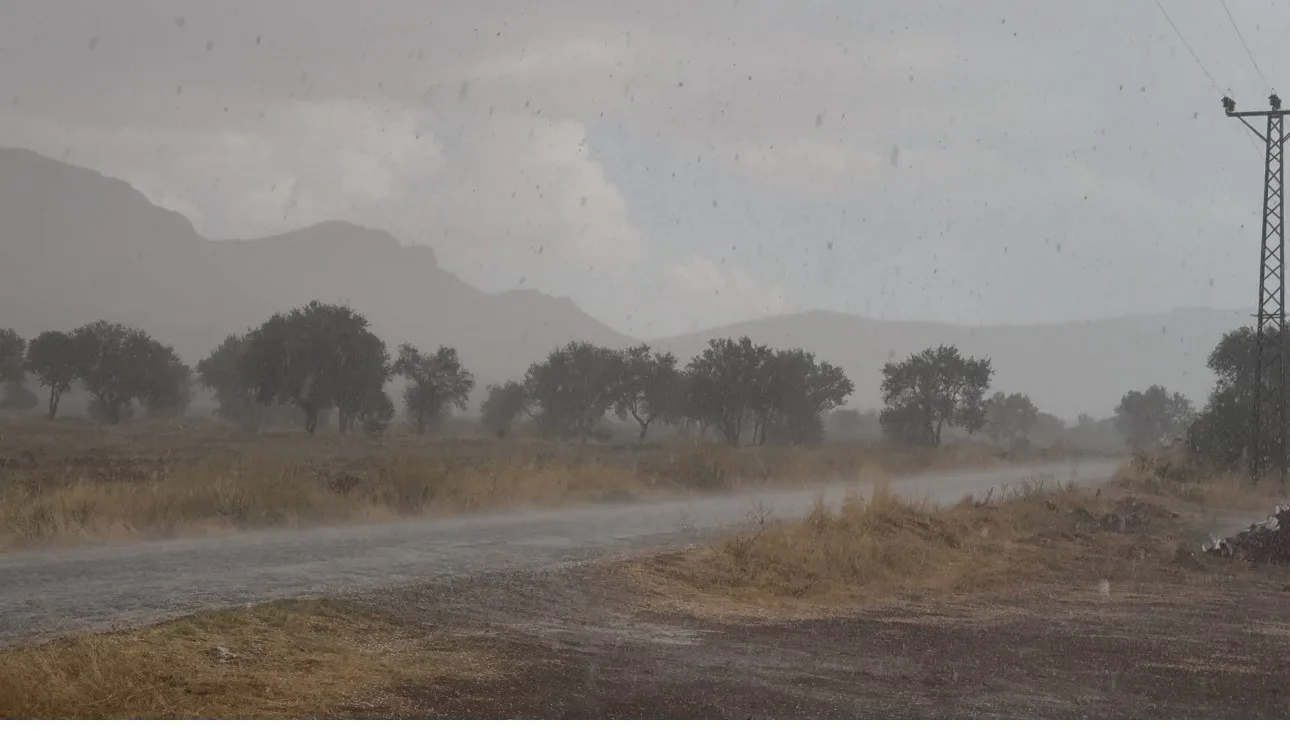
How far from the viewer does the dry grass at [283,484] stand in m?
17.4

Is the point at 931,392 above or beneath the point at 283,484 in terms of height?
above

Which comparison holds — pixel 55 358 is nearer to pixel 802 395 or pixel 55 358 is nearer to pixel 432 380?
pixel 432 380

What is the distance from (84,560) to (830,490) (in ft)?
80.0

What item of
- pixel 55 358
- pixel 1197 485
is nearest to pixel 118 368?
pixel 55 358

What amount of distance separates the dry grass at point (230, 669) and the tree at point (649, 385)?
67.5 meters

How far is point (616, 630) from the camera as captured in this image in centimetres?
1061

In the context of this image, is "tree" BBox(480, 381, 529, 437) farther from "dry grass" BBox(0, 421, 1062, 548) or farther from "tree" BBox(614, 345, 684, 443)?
"dry grass" BBox(0, 421, 1062, 548)

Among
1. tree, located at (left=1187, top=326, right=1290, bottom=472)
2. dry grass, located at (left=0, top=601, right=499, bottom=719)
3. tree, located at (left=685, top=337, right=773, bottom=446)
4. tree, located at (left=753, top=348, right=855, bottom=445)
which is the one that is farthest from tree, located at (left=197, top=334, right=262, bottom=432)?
dry grass, located at (left=0, top=601, right=499, bottom=719)

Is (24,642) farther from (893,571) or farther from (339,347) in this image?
(339,347)

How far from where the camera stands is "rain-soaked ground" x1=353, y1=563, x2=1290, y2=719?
7.82 m

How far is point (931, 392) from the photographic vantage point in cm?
8081

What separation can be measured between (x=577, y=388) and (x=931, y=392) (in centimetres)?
2712

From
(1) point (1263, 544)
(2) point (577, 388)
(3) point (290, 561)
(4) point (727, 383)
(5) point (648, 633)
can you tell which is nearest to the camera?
(5) point (648, 633)

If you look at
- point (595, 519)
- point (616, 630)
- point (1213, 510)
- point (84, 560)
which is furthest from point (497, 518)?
point (1213, 510)
